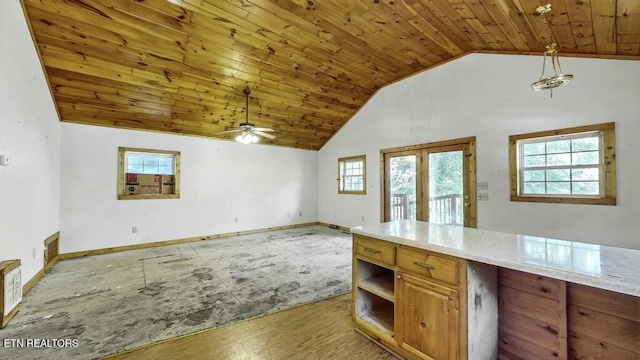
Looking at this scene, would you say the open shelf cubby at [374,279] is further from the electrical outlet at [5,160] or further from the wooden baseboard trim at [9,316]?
the electrical outlet at [5,160]

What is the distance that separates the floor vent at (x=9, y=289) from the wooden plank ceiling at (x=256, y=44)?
2714 mm

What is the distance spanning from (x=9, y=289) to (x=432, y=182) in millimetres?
5800

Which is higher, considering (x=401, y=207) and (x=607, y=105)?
(x=607, y=105)

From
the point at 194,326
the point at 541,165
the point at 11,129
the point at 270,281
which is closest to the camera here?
the point at 194,326

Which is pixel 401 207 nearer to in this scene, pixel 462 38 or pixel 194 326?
pixel 462 38

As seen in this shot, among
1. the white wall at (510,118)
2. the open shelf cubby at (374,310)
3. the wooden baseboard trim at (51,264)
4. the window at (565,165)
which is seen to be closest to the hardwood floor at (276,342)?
the open shelf cubby at (374,310)

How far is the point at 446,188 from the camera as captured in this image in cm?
479

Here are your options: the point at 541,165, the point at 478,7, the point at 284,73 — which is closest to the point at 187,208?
the point at 284,73

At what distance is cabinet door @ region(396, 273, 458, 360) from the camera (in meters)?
1.54

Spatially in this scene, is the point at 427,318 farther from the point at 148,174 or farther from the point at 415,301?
the point at 148,174

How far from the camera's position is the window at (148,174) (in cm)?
505

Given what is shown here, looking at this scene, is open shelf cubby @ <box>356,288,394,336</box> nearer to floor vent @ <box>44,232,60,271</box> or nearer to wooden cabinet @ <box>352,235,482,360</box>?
wooden cabinet @ <box>352,235,482,360</box>

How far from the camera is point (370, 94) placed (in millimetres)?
6117

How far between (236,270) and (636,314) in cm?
386
